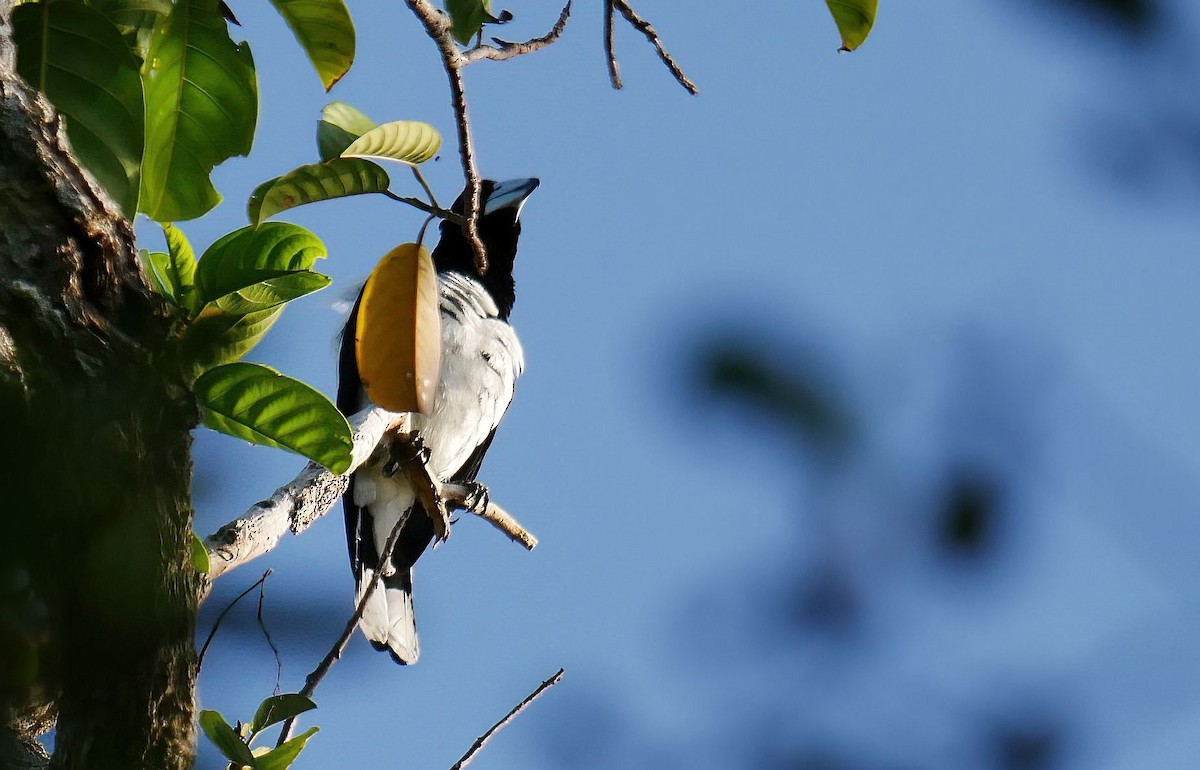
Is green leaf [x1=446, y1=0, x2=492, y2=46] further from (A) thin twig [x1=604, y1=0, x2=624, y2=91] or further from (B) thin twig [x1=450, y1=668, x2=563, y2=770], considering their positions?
→ (B) thin twig [x1=450, y1=668, x2=563, y2=770]

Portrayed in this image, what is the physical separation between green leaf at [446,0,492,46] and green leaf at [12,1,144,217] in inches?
21.0

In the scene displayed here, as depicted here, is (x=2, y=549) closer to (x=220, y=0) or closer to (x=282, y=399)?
(x=282, y=399)

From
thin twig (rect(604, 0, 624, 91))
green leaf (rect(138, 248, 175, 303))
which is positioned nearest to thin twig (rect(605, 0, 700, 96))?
thin twig (rect(604, 0, 624, 91))

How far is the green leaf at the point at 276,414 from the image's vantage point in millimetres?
1603

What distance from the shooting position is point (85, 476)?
0.65 meters

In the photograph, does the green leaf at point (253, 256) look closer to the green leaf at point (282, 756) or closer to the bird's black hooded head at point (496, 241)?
the green leaf at point (282, 756)

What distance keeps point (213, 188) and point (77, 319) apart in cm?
106

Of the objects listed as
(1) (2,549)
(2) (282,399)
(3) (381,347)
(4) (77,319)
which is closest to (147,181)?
(2) (282,399)

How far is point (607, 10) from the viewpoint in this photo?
220cm

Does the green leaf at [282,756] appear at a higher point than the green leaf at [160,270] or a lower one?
lower

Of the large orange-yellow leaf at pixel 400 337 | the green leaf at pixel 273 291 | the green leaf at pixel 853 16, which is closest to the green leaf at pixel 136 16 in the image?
the green leaf at pixel 273 291

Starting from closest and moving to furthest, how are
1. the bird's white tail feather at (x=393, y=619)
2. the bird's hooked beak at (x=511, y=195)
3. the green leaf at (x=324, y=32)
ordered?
the green leaf at (x=324, y=32) → the bird's white tail feather at (x=393, y=619) → the bird's hooked beak at (x=511, y=195)

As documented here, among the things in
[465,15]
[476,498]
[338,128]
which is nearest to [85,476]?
[338,128]

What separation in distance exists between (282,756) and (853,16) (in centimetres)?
141
